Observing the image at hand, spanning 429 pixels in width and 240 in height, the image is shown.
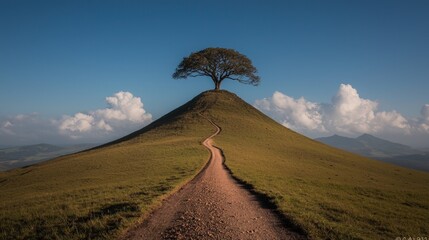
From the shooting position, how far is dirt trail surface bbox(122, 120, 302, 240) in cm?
1309

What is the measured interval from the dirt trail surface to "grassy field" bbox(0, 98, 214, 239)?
124 cm

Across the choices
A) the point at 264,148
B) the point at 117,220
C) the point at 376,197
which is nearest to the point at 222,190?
the point at 117,220

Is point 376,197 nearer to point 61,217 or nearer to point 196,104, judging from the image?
point 61,217

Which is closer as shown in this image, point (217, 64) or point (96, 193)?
point (96, 193)

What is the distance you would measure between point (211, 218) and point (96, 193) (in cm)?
1320

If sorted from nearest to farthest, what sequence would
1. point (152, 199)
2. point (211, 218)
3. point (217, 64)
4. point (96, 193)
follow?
point (211, 218) → point (152, 199) → point (96, 193) → point (217, 64)

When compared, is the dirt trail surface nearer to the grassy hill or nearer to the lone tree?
the grassy hill

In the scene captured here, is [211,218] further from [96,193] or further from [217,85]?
[217,85]

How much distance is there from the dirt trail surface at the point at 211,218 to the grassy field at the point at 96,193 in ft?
4.07

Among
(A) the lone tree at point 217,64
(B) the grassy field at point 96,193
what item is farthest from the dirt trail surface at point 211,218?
(A) the lone tree at point 217,64

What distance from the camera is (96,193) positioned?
78.3 ft

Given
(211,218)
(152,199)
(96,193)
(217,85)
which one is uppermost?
(217,85)

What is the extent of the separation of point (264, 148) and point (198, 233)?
1785 inches

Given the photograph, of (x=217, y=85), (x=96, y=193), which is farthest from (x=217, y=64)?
(x=96, y=193)
